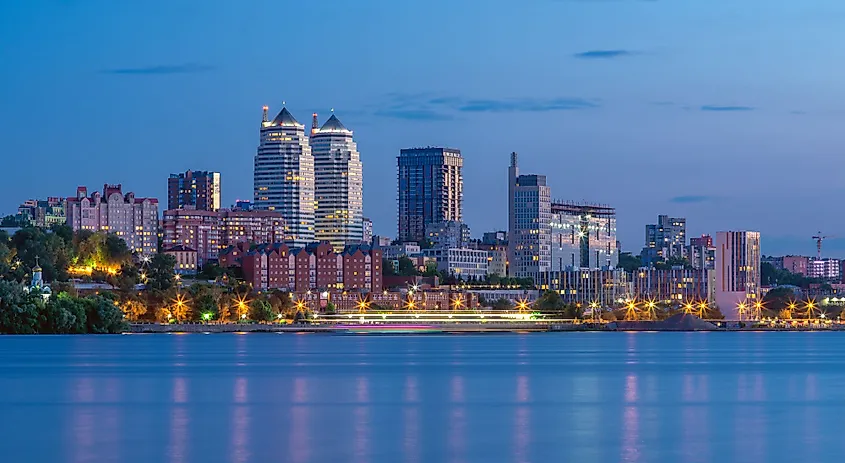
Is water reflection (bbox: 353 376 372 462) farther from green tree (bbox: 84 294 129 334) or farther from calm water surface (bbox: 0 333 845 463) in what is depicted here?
green tree (bbox: 84 294 129 334)

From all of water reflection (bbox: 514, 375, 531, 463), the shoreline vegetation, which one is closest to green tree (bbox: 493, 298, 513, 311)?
the shoreline vegetation

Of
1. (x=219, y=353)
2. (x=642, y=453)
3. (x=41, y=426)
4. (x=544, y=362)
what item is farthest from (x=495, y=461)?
(x=219, y=353)

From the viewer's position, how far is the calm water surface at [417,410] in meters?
33.8

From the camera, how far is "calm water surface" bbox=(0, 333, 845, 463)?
33.8 metres

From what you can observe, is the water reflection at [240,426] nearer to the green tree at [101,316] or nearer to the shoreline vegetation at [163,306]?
the shoreline vegetation at [163,306]

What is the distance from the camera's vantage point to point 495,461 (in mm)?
31719

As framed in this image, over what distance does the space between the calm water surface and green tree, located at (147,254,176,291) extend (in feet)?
224

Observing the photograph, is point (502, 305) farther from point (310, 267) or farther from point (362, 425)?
point (362, 425)

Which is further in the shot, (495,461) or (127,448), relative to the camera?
(127,448)

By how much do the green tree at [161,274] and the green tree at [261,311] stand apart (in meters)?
8.24

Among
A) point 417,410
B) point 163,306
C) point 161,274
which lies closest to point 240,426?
point 417,410

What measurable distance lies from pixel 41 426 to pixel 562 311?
138 meters

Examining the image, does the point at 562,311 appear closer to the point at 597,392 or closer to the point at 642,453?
the point at 597,392

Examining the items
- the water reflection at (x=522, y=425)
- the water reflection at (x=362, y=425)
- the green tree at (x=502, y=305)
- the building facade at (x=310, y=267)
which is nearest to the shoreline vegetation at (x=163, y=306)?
the green tree at (x=502, y=305)
